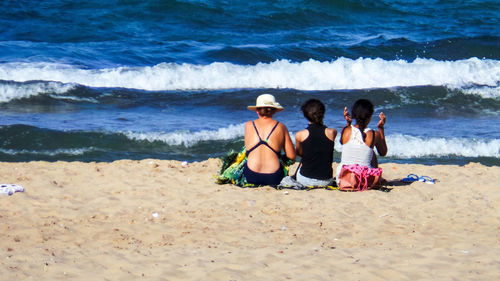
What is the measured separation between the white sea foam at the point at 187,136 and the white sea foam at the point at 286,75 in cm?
424

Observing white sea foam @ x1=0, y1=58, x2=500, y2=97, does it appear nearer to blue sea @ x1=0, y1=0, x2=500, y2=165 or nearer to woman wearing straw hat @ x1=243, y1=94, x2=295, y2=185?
Answer: blue sea @ x1=0, y1=0, x2=500, y2=165

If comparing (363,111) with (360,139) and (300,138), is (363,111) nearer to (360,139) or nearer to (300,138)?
(360,139)

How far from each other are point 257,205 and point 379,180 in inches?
57.7

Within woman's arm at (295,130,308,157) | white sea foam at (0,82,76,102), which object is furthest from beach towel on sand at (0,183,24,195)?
white sea foam at (0,82,76,102)

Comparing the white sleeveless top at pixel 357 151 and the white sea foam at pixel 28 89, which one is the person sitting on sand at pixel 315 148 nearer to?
the white sleeveless top at pixel 357 151

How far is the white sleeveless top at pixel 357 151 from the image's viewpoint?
6.48 m

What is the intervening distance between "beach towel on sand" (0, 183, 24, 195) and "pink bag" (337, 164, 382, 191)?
3.17 meters

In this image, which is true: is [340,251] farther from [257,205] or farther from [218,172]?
[218,172]

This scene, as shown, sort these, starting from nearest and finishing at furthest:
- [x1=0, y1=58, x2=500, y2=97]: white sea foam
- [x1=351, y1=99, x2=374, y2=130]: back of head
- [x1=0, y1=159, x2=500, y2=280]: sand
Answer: [x1=0, y1=159, x2=500, y2=280]: sand → [x1=351, y1=99, x2=374, y2=130]: back of head → [x1=0, y1=58, x2=500, y2=97]: white sea foam

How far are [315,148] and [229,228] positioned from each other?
5.29ft

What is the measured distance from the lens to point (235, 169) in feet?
21.7

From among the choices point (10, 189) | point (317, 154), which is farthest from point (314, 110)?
point (10, 189)

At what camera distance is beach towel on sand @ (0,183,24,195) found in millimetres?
5901

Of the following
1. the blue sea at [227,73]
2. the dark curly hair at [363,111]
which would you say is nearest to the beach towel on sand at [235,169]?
the dark curly hair at [363,111]
